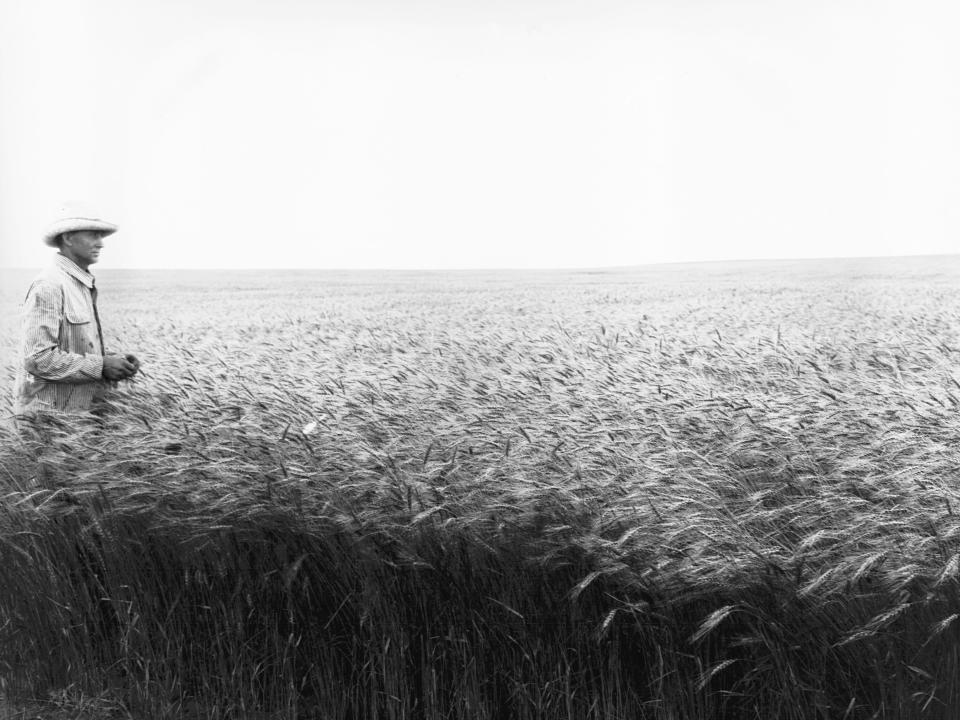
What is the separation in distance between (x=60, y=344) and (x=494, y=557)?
251 cm

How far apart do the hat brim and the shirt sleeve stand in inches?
9.8

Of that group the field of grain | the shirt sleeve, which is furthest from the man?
the field of grain

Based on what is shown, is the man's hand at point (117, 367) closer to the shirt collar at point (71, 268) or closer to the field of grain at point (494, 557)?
the field of grain at point (494, 557)

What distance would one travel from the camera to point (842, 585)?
3000 mm

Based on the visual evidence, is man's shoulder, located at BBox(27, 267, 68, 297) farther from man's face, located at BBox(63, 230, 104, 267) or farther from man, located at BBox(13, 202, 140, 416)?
man's face, located at BBox(63, 230, 104, 267)

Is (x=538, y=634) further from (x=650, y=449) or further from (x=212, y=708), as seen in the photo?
(x=212, y=708)

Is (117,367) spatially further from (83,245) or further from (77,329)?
(83,245)

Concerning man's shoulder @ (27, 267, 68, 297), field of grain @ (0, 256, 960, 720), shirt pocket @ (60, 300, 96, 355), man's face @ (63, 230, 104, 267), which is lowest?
field of grain @ (0, 256, 960, 720)

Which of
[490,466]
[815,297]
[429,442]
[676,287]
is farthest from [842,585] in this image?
[676,287]

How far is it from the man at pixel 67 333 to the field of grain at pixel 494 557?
0.67ft

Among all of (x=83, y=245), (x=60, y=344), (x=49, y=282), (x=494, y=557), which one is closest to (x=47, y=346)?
(x=60, y=344)

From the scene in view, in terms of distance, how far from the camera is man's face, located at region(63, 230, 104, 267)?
461 cm

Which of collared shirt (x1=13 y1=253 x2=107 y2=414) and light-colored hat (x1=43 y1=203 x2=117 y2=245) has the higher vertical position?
light-colored hat (x1=43 y1=203 x2=117 y2=245)

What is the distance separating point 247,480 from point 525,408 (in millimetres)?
1376
